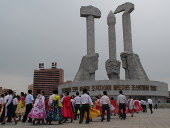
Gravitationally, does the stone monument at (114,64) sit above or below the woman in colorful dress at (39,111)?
above

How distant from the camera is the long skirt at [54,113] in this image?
37.3 feet

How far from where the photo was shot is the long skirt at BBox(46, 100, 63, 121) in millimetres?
11367

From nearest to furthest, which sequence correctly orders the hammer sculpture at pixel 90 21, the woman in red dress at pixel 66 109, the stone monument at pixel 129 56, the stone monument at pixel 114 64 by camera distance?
the woman in red dress at pixel 66 109 → the stone monument at pixel 114 64 → the stone monument at pixel 129 56 → the hammer sculpture at pixel 90 21

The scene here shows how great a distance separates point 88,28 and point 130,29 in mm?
6826

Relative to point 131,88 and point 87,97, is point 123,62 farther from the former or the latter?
point 87,97

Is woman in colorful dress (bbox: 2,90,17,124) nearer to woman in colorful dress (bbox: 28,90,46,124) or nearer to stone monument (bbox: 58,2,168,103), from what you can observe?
woman in colorful dress (bbox: 28,90,46,124)

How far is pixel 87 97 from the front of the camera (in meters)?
12.1

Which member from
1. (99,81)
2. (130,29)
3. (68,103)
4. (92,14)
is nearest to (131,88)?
(99,81)

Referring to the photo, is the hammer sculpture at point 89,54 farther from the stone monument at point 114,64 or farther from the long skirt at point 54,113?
the long skirt at point 54,113

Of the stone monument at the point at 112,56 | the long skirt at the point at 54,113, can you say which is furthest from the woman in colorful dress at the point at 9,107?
the stone monument at the point at 112,56

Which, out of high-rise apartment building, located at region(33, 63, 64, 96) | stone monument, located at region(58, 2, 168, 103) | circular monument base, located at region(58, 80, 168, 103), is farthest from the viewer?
high-rise apartment building, located at region(33, 63, 64, 96)

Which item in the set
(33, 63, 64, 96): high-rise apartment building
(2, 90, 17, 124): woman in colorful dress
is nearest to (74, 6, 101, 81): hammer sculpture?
(2, 90, 17, 124): woman in colorful dress

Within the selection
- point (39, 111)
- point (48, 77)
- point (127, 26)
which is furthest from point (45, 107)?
point (48, 77)

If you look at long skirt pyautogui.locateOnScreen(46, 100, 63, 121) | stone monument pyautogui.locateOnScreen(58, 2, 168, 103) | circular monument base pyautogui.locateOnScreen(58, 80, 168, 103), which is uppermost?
stone monument pyautogui.locateOnScreen(58, 2, 168, 103)
